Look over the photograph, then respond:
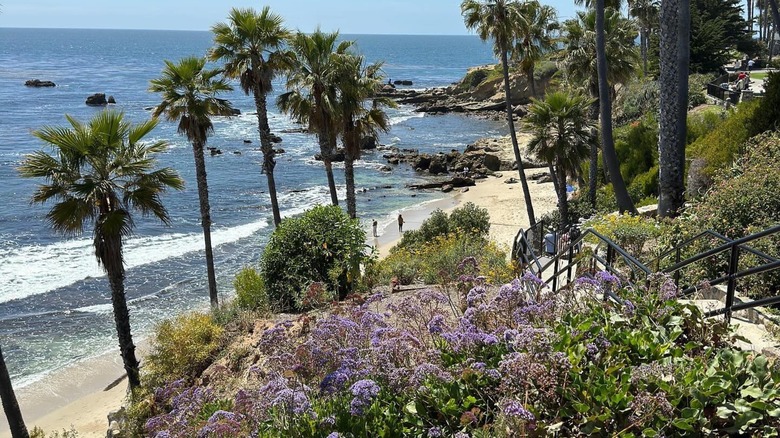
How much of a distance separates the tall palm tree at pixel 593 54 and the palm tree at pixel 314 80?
1054cm

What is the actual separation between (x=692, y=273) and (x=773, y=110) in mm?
9215

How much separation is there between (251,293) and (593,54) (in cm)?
1827

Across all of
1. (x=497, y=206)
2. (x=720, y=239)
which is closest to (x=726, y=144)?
(x=720, y=239)

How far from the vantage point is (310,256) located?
1552cm

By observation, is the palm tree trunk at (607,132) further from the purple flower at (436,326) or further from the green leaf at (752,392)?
the green leaf at (752,392)

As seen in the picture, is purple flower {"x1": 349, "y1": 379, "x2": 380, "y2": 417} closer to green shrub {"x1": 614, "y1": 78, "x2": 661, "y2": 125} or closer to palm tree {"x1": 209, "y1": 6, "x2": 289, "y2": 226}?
palm tree {"x1": 209, "y1": 6, "x2": 289, "y2": 226}

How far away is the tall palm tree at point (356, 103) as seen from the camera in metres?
22.2

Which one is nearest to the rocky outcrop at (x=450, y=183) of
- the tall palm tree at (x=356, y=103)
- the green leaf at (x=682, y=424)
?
the tall palm tree at (x=356, y=103)

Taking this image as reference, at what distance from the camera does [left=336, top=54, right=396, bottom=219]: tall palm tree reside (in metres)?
22.2

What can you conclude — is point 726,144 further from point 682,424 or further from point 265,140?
point 682,424

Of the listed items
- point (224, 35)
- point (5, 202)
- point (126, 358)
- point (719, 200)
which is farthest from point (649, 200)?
point (5, 202)

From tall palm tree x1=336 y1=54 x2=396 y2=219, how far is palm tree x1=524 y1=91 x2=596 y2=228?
218 inches

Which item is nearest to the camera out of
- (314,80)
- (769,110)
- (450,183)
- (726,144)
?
(769,110)

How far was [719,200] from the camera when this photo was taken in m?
11.4
